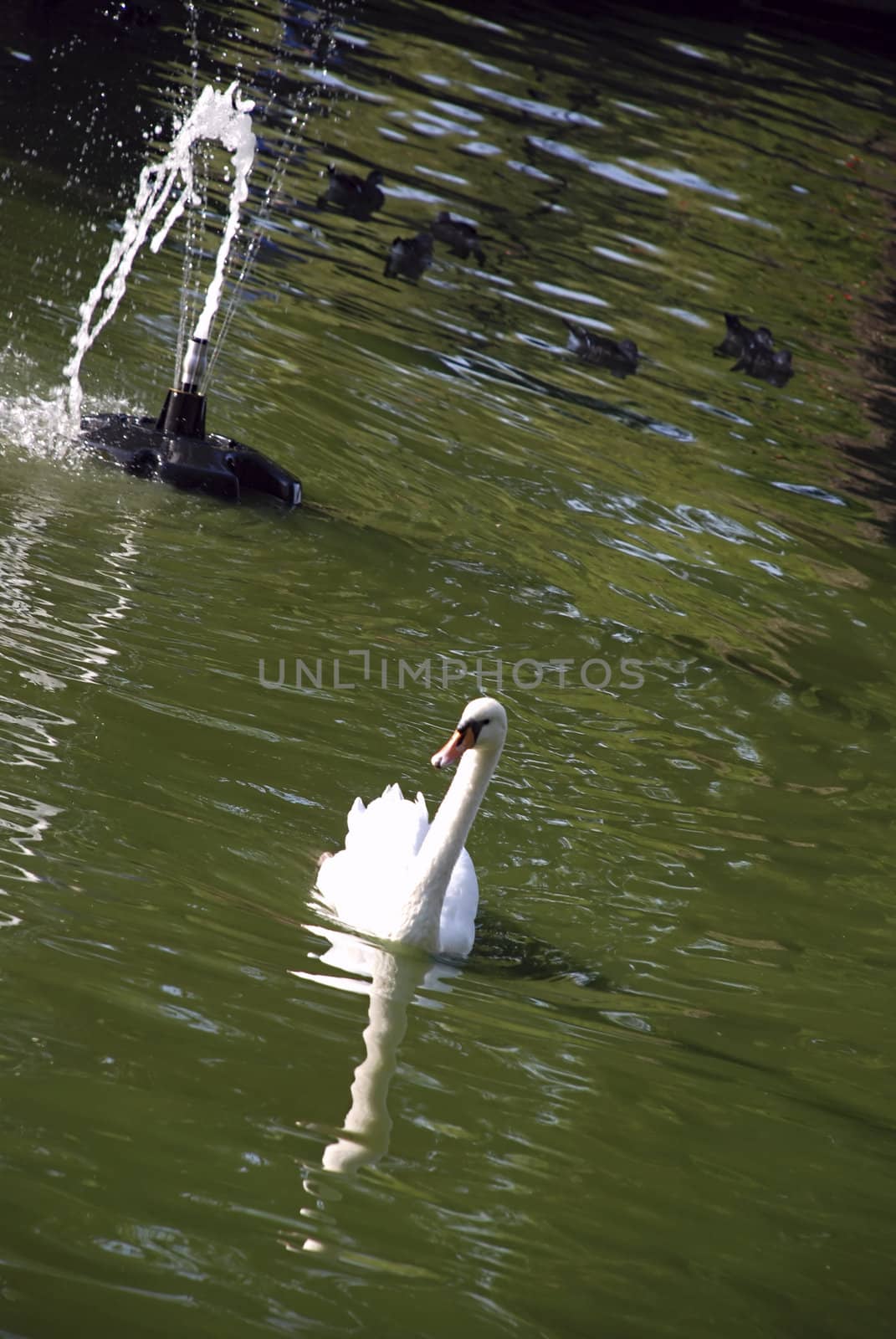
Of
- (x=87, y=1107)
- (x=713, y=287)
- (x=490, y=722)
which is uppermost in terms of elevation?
(x=713, y=287)

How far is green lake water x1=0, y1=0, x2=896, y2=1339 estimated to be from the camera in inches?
Result: 159

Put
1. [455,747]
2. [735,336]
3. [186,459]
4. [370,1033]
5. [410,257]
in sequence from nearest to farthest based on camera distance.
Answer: [370,1033]
[455,747]
[186,459]
[410,257]
[735,336]

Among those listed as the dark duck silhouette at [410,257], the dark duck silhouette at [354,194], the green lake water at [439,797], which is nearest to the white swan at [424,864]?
the green lake water at [439,797]

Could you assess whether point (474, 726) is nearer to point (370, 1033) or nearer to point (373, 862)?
point (373, 862)

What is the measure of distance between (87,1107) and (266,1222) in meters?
0.55

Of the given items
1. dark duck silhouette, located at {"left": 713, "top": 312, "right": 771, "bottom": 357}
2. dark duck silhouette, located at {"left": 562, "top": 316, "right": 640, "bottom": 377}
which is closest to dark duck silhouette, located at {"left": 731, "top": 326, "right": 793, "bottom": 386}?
dark duck silhouette, located at {"left": 713, "top": 312, "right": 771, "bottom": 357}

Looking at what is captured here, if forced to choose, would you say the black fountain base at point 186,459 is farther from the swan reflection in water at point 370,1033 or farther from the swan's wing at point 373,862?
the swan reflection in water at point 370,1033

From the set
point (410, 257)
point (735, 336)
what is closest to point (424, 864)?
point (410, 257)

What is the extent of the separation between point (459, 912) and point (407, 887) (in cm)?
22

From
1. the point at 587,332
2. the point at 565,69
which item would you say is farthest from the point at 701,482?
the point at 565,69

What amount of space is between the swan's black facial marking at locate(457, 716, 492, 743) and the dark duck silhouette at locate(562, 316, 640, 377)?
9.10m

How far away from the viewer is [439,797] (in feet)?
23.1

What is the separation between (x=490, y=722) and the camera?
18.4ft

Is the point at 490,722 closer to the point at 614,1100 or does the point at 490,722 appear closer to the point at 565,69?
the point at 614,1100
